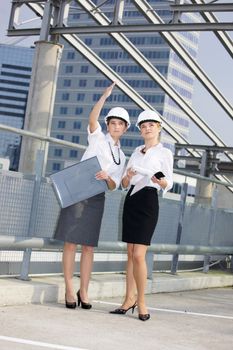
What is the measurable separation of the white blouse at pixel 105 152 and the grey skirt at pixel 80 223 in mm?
251

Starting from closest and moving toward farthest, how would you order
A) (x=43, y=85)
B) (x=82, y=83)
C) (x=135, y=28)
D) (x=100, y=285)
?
(x=100, y=285), (x=135, y=28), (x=43, y=85), (x=82, y=83)

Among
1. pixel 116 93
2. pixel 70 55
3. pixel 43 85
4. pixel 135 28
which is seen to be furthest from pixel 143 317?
pixel 70 55

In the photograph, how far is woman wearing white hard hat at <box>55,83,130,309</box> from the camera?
485cm

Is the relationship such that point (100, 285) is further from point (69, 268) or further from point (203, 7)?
point (203, 7)

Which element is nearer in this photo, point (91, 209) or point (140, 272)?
point (140, 272)

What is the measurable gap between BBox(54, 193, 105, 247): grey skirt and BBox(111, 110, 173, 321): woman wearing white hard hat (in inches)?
9.6

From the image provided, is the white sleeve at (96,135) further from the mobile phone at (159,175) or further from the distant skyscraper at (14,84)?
the distant skyscraper at (14,84)

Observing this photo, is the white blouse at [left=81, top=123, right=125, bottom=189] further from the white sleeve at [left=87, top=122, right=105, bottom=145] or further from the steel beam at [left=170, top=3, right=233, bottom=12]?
the steel beam at [left=170, top=3, right=233, bottom=12]

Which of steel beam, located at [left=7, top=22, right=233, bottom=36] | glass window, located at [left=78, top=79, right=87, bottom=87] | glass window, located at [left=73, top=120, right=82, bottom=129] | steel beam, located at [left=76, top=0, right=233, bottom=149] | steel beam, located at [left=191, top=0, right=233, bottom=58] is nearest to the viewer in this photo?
steel beam, located at [left=7, top=22, right=233, bottom=36]

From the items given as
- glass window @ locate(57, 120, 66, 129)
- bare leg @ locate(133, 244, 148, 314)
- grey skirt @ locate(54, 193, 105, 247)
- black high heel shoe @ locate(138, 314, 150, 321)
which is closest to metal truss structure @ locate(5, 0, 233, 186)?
grey skirt @ locate(54, 193, 105, 247)

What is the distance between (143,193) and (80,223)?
535mm

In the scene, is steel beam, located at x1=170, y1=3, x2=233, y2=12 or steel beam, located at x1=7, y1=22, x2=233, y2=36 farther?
steel beam, located at x1=7, y1=22, x2=233, y2=36

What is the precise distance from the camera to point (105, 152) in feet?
16.1

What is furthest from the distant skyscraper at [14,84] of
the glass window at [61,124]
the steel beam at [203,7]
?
the steel beam at [203,7]
